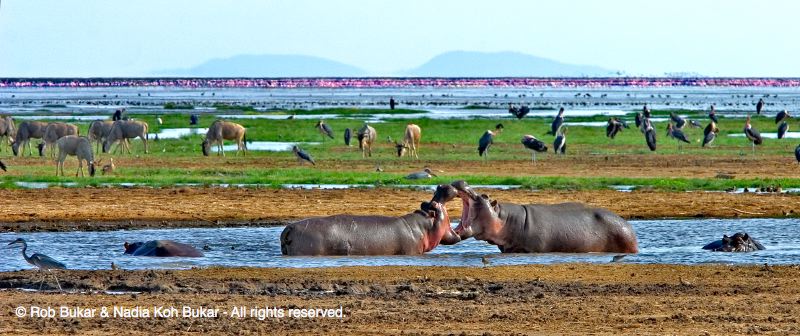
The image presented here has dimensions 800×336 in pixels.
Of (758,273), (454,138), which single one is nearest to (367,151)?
(454,138)

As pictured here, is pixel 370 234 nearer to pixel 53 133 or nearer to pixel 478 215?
pixel 478 215

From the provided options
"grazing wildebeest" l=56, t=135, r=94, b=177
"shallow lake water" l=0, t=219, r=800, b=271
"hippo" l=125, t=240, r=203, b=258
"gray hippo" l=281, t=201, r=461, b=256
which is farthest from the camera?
"grazing wildebeest" l=56, t=135, r=94, b=177

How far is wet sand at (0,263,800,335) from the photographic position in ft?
30.4

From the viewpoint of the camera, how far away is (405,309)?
1015 centimetres

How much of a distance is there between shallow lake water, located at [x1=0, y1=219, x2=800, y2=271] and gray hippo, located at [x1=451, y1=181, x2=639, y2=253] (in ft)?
0.58

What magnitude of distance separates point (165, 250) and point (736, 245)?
5.96 metres

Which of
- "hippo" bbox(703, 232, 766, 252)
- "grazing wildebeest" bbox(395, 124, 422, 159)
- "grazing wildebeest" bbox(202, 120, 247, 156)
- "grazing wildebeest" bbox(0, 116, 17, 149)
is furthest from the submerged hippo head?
"grazing wildebeest" bbox(0, 116, 17, 149)

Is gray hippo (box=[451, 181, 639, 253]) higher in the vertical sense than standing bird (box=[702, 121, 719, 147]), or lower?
higher

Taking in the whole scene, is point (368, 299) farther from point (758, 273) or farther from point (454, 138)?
point (454, 138)

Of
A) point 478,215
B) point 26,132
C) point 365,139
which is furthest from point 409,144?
point 478,215

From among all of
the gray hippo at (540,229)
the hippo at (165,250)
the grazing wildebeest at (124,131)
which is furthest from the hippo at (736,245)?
the grazing wildebeest at (124,131)

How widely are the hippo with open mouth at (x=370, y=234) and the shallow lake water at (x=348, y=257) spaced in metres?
0.17

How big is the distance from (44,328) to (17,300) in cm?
147

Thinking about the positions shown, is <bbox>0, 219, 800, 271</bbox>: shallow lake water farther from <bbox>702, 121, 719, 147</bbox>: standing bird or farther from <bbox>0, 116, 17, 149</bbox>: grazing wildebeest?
<bbox>0, 116, 17, 149</bbox>: grazing wildebeest
